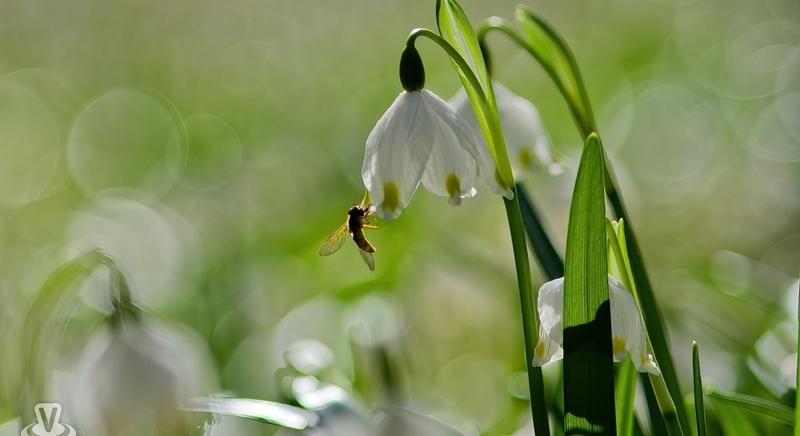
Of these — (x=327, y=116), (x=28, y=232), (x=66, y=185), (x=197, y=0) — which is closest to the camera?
(x=28, y=232)

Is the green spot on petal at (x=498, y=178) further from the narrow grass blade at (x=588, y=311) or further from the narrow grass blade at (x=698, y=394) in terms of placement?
the narrow grass blade at (x=698, y=394)

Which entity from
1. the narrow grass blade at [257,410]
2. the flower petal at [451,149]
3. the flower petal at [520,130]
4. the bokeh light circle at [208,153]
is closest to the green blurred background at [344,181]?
the bokeh light circle at [208,153]

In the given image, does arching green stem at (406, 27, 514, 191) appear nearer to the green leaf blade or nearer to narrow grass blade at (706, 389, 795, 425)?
the green leaf blade

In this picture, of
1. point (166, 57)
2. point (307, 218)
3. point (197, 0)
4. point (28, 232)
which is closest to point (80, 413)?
point (307, 218)

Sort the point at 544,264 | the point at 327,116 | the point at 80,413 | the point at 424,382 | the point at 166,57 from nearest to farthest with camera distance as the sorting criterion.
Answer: the point at 80,413, the point at 544,264, the point at 424,382, the point at 327,116, the point at 166,57

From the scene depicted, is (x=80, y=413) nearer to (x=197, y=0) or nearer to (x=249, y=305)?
(x=249, y=305)

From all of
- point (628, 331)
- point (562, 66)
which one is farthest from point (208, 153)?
point (628, 331)

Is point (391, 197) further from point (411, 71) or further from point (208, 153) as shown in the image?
point (208, 153)
